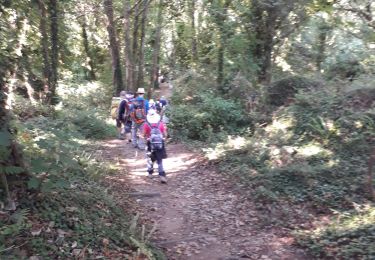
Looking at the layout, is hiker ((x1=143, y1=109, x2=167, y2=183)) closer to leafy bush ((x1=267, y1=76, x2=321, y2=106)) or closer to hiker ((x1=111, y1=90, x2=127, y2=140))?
hiker ((x1=111, y1=90, x2=127, y2=140))

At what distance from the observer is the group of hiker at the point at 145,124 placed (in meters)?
10.1

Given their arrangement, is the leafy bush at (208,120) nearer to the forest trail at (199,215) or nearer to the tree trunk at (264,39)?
the tree trunk at (264,39)

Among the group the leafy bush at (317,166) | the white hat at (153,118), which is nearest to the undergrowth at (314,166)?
the leafy bush at (317,166)

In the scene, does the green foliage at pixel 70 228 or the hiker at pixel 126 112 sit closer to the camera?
the green foliage at pixel 70 228

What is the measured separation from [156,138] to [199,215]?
7.75 feet

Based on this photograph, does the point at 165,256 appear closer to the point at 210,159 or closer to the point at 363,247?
the point at 363,247

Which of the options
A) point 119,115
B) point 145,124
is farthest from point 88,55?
point 145,124

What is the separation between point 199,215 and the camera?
8.60 m

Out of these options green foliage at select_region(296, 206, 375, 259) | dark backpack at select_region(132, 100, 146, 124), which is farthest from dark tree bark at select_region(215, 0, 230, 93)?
green foliage at select_region(296, 206, 375, 259)

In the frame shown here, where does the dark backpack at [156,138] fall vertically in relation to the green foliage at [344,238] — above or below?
above

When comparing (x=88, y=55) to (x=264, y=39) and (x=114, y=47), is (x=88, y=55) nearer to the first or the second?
(x=114, y=47)

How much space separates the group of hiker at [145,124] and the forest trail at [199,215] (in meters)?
0.68

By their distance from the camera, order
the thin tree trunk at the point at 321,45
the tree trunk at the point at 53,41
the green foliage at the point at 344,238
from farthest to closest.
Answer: the thin tree trunk at the point at 321,45 < the tree trunk at the point at 53,41 < the green foliage at the point at 344,238

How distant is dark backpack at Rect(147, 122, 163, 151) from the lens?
10.1 metres
